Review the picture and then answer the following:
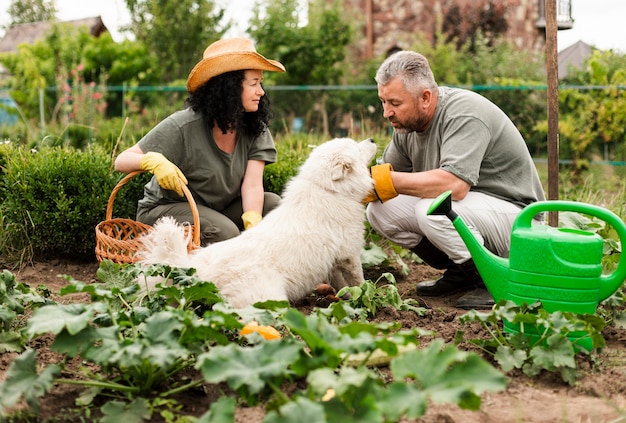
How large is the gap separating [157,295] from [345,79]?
600 inches

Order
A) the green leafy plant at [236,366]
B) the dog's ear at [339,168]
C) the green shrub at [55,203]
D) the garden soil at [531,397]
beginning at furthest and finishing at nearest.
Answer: the green shrub at [55,203], the dog's ear at [339,168], the garden soil at [531,397], the green leafy plant at [236,366]

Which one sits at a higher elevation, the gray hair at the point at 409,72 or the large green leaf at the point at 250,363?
the gray hair at the point at 409,72

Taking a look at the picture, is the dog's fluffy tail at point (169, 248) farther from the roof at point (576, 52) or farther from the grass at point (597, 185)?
the roof at point (576, 52)

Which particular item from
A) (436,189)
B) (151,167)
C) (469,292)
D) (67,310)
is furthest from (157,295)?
(469,292)

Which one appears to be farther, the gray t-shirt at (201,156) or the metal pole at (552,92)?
the gray t-shirt at (201,156)

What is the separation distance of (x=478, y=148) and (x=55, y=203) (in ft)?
10.6

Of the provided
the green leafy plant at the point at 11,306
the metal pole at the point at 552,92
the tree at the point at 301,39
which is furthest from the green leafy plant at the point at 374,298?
the tree at the point at 301,39

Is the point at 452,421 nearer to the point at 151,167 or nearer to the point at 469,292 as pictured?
the point at 469,292

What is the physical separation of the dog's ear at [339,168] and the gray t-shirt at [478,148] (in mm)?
569

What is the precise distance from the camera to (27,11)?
133 feet

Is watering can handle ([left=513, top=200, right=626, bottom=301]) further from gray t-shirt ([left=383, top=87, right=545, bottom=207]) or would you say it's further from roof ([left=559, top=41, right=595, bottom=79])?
roof ([left=559, top=41, right=595, bottom=79])

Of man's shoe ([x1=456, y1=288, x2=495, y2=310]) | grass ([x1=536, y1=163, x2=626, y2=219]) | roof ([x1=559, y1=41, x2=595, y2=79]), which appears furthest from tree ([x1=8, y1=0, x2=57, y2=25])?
man's shoe ([x1=456, y1=288, x2=495, y2=310])

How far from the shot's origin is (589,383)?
261cm

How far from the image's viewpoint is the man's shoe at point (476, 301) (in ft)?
12.5
